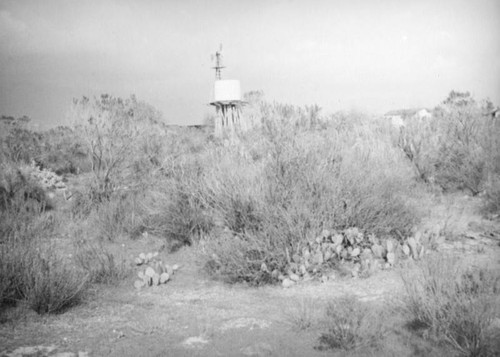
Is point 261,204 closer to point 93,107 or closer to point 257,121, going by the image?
point 93,107

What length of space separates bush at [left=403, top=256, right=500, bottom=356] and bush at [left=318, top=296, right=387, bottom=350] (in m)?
0.42

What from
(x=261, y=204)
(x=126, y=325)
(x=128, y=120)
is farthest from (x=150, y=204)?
(x=128, y=120)

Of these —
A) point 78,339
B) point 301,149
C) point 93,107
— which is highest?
point 93,107

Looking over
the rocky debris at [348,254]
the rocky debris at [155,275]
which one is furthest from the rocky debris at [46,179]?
the rocky debris at [348,254]

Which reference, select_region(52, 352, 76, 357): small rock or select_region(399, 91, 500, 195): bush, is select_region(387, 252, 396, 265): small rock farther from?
select_region(399, 91, 500, 195): bush

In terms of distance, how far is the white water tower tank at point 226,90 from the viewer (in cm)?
3116

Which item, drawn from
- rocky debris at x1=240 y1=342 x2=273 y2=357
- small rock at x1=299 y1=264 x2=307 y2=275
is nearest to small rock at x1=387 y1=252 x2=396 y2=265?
small rock at x1=299 y1=264 x2=307 y2=275

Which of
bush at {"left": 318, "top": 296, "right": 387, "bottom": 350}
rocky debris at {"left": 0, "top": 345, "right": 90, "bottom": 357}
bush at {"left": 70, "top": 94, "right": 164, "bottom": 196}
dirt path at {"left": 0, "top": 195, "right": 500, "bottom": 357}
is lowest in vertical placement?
rocky debris at {"left": 0, "top": 345, "right": 90, "bottom": 357}

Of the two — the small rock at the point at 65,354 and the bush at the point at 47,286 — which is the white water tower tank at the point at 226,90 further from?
the small rock at the point at 65,354

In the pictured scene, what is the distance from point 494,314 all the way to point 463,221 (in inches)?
192

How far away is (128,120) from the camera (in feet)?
52.7

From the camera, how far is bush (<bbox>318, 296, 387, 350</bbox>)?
422 cm

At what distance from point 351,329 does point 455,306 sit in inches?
35.7

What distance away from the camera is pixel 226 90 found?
31.2 m
